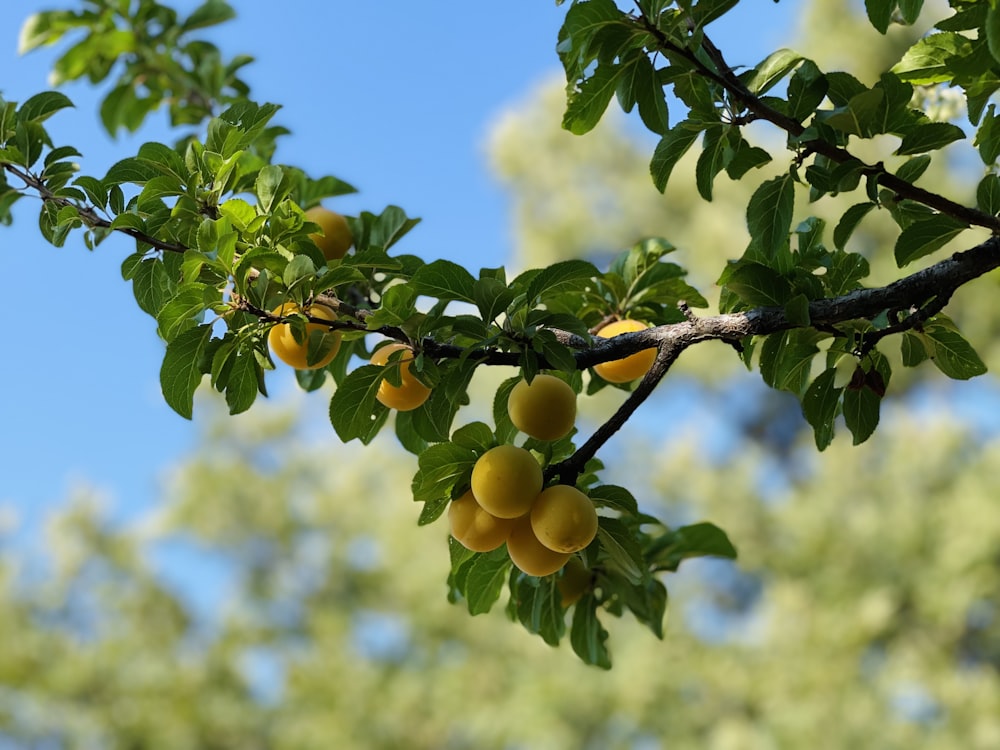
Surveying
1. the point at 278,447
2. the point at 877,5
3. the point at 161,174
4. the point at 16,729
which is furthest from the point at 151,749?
the point at 877,5

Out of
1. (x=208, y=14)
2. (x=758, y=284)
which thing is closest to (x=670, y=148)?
(x=758, y=284)

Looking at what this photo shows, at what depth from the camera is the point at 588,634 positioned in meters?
1.02

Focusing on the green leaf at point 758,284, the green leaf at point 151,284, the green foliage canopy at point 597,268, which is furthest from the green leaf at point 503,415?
the green leaf at point 151,284

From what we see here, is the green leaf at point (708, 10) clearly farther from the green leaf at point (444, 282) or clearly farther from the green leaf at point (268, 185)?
the green leaf at point (268, 185)

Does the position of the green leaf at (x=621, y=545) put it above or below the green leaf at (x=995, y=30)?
below

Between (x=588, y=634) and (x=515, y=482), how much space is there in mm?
359

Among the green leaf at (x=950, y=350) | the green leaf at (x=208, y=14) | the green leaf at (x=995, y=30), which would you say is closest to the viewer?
the green leaf at (x=995, y=30)

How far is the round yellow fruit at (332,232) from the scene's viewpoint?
107 cm

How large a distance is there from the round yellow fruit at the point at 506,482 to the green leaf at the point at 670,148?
26 centimetres

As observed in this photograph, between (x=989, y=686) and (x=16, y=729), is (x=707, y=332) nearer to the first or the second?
(x=989, y=686)

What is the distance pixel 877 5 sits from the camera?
0.70m

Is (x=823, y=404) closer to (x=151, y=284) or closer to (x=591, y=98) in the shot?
(x=591, y=98)

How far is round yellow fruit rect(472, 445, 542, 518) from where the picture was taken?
73 cm

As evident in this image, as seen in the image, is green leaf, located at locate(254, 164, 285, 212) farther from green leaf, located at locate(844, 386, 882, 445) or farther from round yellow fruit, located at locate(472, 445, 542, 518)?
green leaf, located at locate(844, 386, 882, 445)
